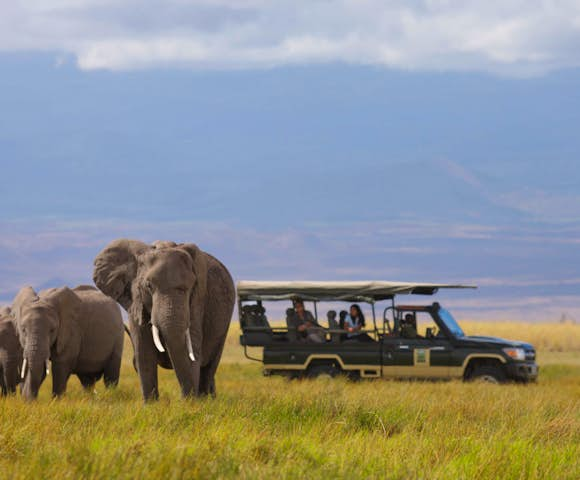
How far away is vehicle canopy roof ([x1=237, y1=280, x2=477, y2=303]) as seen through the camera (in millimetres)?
23594

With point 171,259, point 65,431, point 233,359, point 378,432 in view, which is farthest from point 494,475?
point 233,359

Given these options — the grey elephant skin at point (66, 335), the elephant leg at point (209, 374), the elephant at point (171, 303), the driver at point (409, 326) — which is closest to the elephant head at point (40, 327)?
the grey elephant skin at point (66, 335)

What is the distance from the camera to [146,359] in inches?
570

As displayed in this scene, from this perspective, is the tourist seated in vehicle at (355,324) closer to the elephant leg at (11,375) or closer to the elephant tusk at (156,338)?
the elephant leg at (11,375)

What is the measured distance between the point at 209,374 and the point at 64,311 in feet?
10.9

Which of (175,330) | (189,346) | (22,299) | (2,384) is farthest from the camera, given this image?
(2,384)

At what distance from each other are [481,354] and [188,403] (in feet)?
39.2

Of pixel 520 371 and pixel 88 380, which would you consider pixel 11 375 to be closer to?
pixel 88 380

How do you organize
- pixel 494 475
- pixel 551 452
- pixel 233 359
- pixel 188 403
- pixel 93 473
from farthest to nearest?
pixel 233 359, pixel 188 403, pixel 551 452, pixel 494 475, pixel 93 473

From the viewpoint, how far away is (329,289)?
23594mm

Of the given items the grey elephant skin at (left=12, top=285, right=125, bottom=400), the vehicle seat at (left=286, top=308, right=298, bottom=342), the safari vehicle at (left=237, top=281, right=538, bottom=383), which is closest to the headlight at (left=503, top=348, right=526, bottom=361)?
the safari vehicle at (left=237, top=281, right=538, bottom=383)

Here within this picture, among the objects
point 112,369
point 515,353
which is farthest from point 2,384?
point 515,353

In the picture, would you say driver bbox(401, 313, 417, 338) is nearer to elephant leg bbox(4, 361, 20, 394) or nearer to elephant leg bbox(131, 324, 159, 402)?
elephant leg bbox(4, 361, 20, 394)

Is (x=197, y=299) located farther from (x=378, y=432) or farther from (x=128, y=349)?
(x=128, y=349)
